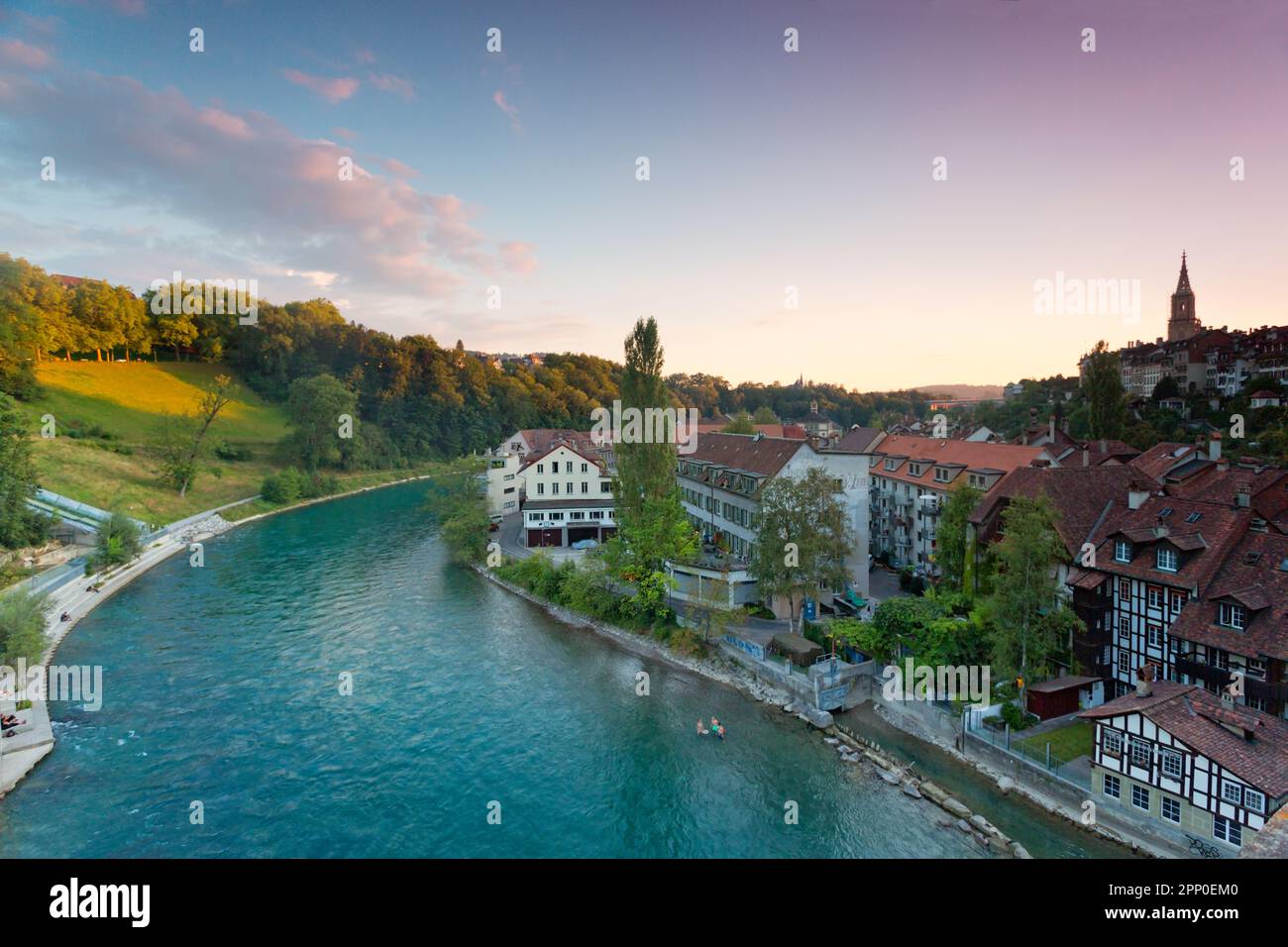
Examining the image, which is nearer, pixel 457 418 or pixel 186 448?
pixel 186 448

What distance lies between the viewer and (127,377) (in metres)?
76.7

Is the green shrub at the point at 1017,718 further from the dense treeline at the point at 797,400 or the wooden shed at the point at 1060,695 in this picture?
the dense treeline at the point at 797,400

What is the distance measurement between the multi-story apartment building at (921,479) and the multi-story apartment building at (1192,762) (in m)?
15.7

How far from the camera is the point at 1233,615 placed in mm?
18609

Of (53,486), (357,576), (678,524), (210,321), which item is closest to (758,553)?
(678,524)

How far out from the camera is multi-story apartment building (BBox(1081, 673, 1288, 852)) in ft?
48.0

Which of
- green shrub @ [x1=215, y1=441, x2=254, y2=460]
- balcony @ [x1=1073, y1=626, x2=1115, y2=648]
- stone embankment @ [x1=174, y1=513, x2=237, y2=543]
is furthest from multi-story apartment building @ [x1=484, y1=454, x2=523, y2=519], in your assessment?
balcony @ [x1=1073, y1=626, x2=1115, y2=648]

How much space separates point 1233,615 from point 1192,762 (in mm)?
5378

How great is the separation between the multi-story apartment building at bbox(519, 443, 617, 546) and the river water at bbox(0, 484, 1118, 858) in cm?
1209

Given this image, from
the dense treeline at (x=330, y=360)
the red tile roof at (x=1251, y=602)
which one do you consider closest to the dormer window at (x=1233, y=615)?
the red tile roof at (x=1251, y=602)

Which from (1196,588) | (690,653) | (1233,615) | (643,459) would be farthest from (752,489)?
(1233,615)

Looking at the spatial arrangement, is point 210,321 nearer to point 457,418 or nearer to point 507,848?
point 457,418
